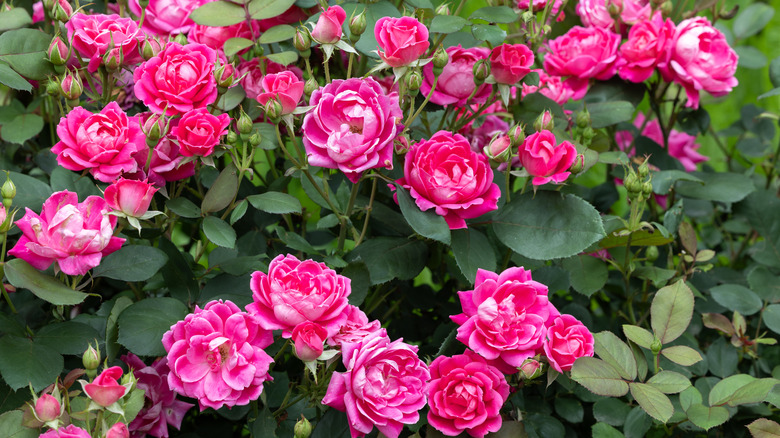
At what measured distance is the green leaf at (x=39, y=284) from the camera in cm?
81

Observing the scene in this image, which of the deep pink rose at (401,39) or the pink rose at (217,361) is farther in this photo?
the deep pink rose at (401,39)

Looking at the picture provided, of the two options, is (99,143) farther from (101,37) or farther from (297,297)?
(297,297)

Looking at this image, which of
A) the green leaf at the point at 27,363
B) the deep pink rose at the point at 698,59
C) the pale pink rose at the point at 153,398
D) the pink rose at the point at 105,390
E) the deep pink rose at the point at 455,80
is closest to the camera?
the pink rose at the point at 105,390

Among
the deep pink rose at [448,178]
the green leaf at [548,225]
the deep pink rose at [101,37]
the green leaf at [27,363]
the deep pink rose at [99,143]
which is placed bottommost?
the green leaf at [27,363]

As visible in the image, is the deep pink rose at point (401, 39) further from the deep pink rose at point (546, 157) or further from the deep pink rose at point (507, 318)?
the deep pink rose at point (507, 318)

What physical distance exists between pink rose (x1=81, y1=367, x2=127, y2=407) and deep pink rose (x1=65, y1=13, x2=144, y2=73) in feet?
1.52

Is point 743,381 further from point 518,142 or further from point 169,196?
point 169,196

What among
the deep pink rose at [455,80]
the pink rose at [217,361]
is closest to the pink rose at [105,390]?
the pink rose at [217,361]

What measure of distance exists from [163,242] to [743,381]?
0.87 metres

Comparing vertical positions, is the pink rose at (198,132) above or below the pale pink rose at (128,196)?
above

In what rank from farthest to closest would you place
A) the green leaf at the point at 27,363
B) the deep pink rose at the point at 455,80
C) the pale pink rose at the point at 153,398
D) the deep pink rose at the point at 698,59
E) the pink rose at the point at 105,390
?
the deep pink rose at the point at 698,59
the deep pink rose at the point at 455,80
the pale pink rose at the point at 153,398
the green leaf at the point at 27,363
the pink rose at the point at 105,390

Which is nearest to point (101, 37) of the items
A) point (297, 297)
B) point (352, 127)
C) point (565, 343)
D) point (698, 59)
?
point (352, 127)

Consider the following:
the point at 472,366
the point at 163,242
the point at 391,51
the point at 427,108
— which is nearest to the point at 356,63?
the point at 427,108

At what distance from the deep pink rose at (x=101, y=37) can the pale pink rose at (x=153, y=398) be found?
43 centimetres
